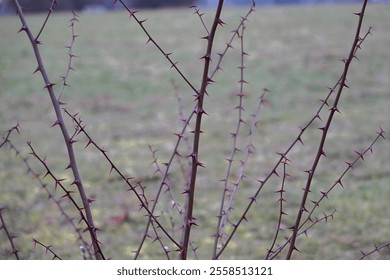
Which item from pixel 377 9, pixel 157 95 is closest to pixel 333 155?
pixel 157 95

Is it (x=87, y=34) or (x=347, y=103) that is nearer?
(x=347, y=103)

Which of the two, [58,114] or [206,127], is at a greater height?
[206,127]

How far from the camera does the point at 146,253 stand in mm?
4391

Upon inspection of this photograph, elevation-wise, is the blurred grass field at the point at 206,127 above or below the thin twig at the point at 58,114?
above

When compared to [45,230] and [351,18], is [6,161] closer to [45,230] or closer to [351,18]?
[45,230]

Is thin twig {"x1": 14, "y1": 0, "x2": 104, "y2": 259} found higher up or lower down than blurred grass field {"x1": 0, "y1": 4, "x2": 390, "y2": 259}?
lower down

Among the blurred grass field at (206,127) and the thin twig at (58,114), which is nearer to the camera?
the thin twig at (58,114)

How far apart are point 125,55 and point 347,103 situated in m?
9.08

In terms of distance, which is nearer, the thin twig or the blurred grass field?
the thin twig

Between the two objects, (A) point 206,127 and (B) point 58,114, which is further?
(A) point 206,127

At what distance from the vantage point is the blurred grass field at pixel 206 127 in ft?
15.9

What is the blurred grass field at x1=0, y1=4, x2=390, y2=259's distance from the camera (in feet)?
15.9

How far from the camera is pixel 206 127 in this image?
28.8 feet
